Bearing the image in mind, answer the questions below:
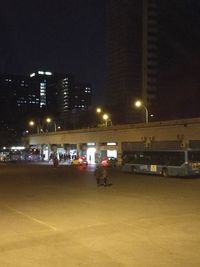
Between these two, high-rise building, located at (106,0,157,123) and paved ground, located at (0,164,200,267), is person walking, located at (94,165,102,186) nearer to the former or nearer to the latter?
paved ground, located at (0,164,200,267)

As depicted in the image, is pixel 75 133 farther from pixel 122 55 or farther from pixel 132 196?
pixel 122 55

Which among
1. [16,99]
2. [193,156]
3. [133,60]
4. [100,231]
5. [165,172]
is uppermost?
[133,60]

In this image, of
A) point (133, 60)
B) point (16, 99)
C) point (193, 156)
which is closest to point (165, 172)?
point (193, 156)

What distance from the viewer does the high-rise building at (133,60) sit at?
516ft

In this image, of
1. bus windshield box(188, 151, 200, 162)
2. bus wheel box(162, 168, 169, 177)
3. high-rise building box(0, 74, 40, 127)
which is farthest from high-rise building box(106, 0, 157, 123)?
bus windshield box(188, 151, 200, 162)

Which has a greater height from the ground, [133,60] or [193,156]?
[133,60]

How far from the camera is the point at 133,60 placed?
161625 millimetres

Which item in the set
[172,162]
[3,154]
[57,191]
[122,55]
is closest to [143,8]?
[122,55]

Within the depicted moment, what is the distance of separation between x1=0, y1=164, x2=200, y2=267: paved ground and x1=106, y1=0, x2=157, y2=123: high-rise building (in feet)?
423

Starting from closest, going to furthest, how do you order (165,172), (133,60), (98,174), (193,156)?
(98,174), (193,156), (165,172), (133,60)

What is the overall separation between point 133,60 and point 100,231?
15062 centimetres

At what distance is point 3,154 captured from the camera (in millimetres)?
109688

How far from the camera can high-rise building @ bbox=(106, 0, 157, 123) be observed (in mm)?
157375

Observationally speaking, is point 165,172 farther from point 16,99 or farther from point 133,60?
point 16,99
